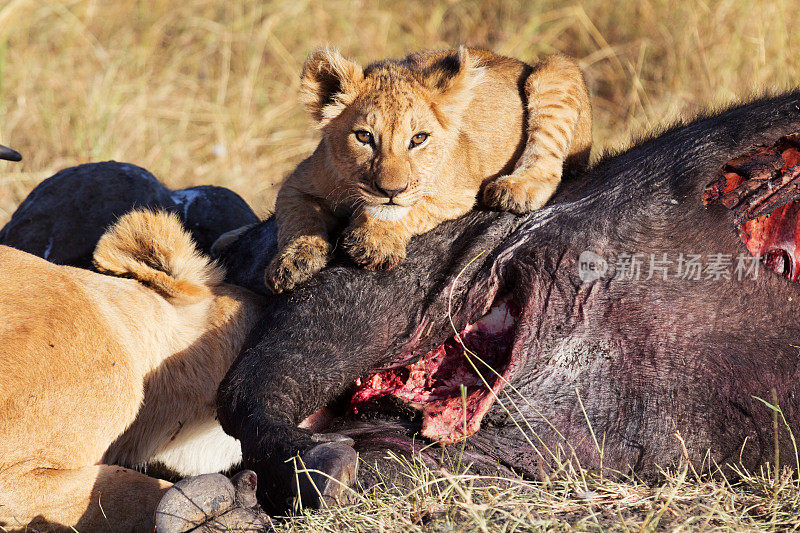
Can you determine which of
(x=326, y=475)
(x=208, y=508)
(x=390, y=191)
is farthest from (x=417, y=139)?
(x=208, y=508)

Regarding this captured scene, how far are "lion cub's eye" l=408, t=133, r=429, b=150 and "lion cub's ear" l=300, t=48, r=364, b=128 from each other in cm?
Result: 28

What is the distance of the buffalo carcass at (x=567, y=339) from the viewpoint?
2.40m

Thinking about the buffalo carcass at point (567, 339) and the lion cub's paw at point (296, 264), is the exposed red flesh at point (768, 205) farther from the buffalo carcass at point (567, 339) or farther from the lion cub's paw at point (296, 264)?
the lion cub's paw at point (296, 264)

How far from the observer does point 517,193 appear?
284cm

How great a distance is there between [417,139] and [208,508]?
1443 mm

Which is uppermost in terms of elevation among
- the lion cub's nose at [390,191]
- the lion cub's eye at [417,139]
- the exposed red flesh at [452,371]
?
the lion cub's eye at [417,139]

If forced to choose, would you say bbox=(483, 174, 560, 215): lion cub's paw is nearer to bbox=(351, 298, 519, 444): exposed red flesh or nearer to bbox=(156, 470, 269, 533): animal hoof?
bbox=(351, 298, 519, 444): exposed red flesh

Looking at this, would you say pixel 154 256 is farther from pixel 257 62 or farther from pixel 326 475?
pixel 257 62

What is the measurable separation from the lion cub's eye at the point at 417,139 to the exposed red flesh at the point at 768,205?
38.2 inches

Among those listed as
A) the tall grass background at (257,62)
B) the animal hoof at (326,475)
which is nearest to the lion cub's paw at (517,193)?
the animal hoof at (326,475)

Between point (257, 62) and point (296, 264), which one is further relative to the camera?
point (257, 62)

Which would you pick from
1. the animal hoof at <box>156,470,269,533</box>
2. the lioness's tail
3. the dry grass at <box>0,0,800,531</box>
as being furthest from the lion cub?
the dry grass at <box>0,0,800,531</box>

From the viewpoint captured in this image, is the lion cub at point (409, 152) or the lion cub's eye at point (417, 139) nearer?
the lion cub at point (409, 152)

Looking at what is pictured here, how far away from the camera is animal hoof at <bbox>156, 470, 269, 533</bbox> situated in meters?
2.11
